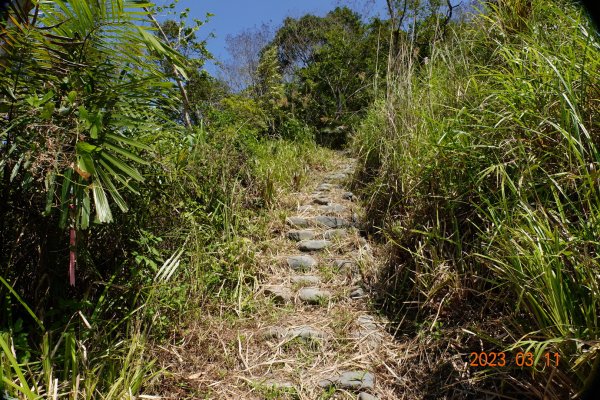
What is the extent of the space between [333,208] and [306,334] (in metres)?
1.79

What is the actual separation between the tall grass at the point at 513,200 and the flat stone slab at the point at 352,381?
494mm

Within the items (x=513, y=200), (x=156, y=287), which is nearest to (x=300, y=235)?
(x=156, y=287)

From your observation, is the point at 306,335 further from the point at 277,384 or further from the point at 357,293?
the point at 357,293

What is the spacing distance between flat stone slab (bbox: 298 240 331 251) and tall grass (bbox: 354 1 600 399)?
1.99ft

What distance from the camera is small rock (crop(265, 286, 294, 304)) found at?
112 inches

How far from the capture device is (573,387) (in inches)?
56.9

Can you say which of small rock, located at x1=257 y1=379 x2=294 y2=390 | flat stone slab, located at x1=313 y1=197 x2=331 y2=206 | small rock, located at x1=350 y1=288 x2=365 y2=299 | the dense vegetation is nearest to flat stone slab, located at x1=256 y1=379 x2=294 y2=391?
small rock, located at x1=257 y1=379 x2=294 y2=390

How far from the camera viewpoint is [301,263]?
3.26m

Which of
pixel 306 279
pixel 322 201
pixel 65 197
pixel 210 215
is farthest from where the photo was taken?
pixel 322 201

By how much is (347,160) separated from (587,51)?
4012 mm

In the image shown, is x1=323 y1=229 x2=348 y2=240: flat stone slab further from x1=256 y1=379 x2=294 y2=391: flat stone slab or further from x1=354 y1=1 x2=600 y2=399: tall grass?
x1=256 y1=379 x2=294 y2=391: flat stone slab

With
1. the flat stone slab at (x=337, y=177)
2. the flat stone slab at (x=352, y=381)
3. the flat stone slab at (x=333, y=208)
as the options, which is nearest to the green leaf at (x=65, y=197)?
the flat stone slab at (x=352, y=381)

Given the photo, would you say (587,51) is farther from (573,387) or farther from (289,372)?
(289,372)

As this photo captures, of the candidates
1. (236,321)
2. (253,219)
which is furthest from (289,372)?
(253,219)
